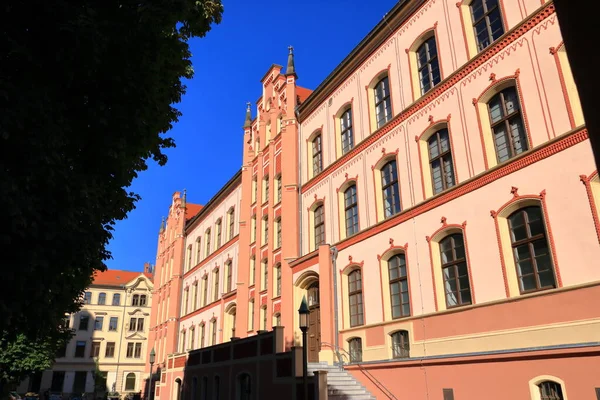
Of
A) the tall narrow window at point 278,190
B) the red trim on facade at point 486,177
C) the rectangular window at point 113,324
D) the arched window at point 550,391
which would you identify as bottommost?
the arched window at point 550,391

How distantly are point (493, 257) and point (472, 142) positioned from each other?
11.7ft

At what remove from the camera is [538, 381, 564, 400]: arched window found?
34.9 feet

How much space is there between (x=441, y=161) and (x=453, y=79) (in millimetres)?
2667

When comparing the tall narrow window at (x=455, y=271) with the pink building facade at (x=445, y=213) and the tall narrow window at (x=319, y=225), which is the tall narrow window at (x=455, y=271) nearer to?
the pink building facade at (x=445, y=213)

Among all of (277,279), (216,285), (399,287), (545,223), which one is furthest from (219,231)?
(545,223)

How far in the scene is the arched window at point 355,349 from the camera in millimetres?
17125

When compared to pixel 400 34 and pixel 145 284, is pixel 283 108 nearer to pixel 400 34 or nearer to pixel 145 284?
pixel 400 34

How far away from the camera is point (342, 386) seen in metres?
15.8

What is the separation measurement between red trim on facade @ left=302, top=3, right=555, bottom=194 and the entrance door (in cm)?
537

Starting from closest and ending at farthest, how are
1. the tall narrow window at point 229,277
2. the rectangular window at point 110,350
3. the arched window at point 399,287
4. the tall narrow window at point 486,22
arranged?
the tall narrow window at point 486,22, the arched window at point 399,287, the tall narrow window at point 229,277, the rectangular window at point 110,350

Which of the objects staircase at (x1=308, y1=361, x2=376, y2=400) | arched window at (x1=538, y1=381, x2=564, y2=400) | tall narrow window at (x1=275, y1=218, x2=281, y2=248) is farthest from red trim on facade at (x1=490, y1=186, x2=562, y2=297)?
tall narrow window at (x1=275, y1=218, x2=281, y2=248)

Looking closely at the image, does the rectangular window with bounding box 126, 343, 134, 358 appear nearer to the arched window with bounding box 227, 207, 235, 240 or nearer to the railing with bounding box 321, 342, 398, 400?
the arched window with bounding box 227, 207, 235, 240

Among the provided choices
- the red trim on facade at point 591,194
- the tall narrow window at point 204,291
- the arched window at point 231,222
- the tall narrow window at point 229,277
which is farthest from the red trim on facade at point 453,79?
the tall narrow window at point 204,291

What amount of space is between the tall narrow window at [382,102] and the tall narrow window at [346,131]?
176 cm
